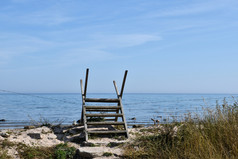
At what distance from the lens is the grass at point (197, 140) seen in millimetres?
5869

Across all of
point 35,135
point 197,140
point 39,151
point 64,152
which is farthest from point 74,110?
point 197,140

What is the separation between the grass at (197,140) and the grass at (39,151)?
1587mm

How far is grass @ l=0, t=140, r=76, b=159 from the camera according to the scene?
7.36 meters

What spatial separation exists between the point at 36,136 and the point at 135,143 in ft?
10.6

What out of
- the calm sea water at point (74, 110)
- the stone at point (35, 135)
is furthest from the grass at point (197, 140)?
the stone at point (35, 135)

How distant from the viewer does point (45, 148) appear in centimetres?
796

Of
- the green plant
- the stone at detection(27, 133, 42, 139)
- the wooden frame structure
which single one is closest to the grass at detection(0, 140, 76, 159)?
the green plant

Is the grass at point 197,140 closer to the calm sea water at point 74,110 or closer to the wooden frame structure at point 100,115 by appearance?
the calm sea water at point 74,110

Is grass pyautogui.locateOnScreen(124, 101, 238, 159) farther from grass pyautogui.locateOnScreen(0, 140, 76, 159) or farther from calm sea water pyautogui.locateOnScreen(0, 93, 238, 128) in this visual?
grass pyautogui.locateOnScreen(0, 140, 76, 159)

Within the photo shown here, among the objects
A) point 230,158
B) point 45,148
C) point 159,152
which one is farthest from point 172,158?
point 45,148

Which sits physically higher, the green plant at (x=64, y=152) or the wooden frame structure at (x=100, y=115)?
the wooden frame structure at (x=100, y=115)

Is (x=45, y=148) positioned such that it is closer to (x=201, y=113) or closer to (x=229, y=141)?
(x=201, y=113)

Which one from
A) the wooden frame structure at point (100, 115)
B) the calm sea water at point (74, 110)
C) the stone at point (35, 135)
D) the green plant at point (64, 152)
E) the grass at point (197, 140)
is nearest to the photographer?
the grass at point (197, 140)

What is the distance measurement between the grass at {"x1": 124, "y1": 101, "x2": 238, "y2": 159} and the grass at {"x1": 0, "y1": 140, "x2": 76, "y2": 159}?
159 cm
